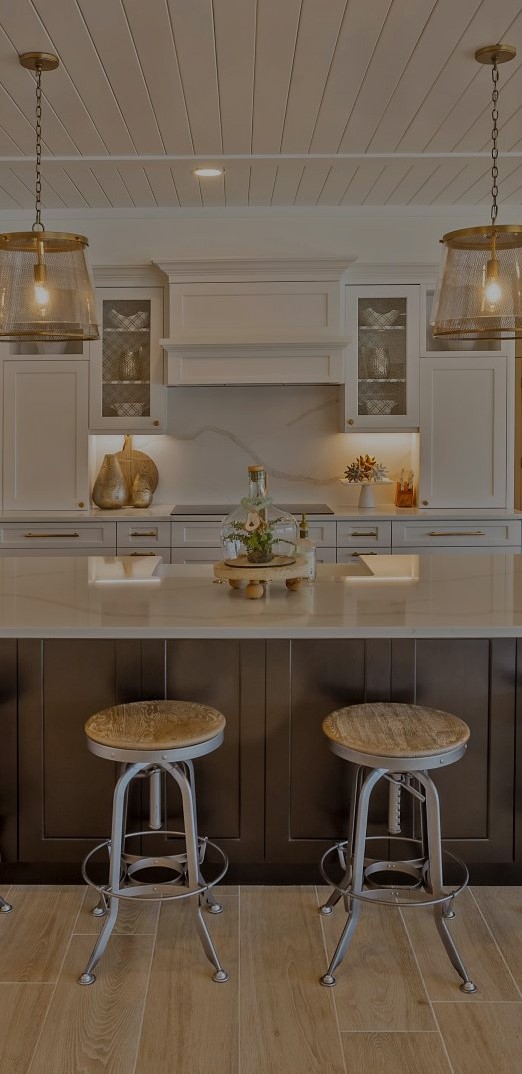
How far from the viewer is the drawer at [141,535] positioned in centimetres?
486

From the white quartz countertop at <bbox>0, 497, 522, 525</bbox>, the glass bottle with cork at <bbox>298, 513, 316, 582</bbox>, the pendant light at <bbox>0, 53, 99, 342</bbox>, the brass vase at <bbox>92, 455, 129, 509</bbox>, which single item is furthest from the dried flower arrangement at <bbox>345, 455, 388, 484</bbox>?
the pendant light at <bbox>0, 53, 99, 342</bbox>

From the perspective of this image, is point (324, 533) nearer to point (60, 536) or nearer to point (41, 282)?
point (60, 536)

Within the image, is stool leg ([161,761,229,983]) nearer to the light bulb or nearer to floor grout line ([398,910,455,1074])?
floor grout line ([398,910,455,1074])

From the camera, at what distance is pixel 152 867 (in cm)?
264

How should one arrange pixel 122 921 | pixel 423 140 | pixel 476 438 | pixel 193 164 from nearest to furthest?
pixel 122 921 < pixel 423 140 < pixel 193 164 < pixel 476 438

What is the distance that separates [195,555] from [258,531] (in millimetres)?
2115

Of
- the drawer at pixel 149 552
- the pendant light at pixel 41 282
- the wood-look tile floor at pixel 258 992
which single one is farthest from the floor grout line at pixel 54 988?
the drawer at pixel 149 552

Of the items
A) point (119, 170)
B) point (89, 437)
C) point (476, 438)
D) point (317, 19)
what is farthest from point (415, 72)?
point (89, 437)

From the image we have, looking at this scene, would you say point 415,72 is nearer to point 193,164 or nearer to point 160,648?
point 193,164

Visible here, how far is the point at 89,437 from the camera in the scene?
16.6ft

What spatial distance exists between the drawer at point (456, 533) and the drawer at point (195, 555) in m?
0.97

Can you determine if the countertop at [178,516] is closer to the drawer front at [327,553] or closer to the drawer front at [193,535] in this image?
the drawer front at [193,535]

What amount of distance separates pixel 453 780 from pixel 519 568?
38.1 inches

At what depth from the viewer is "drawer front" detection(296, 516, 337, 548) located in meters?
4.88
